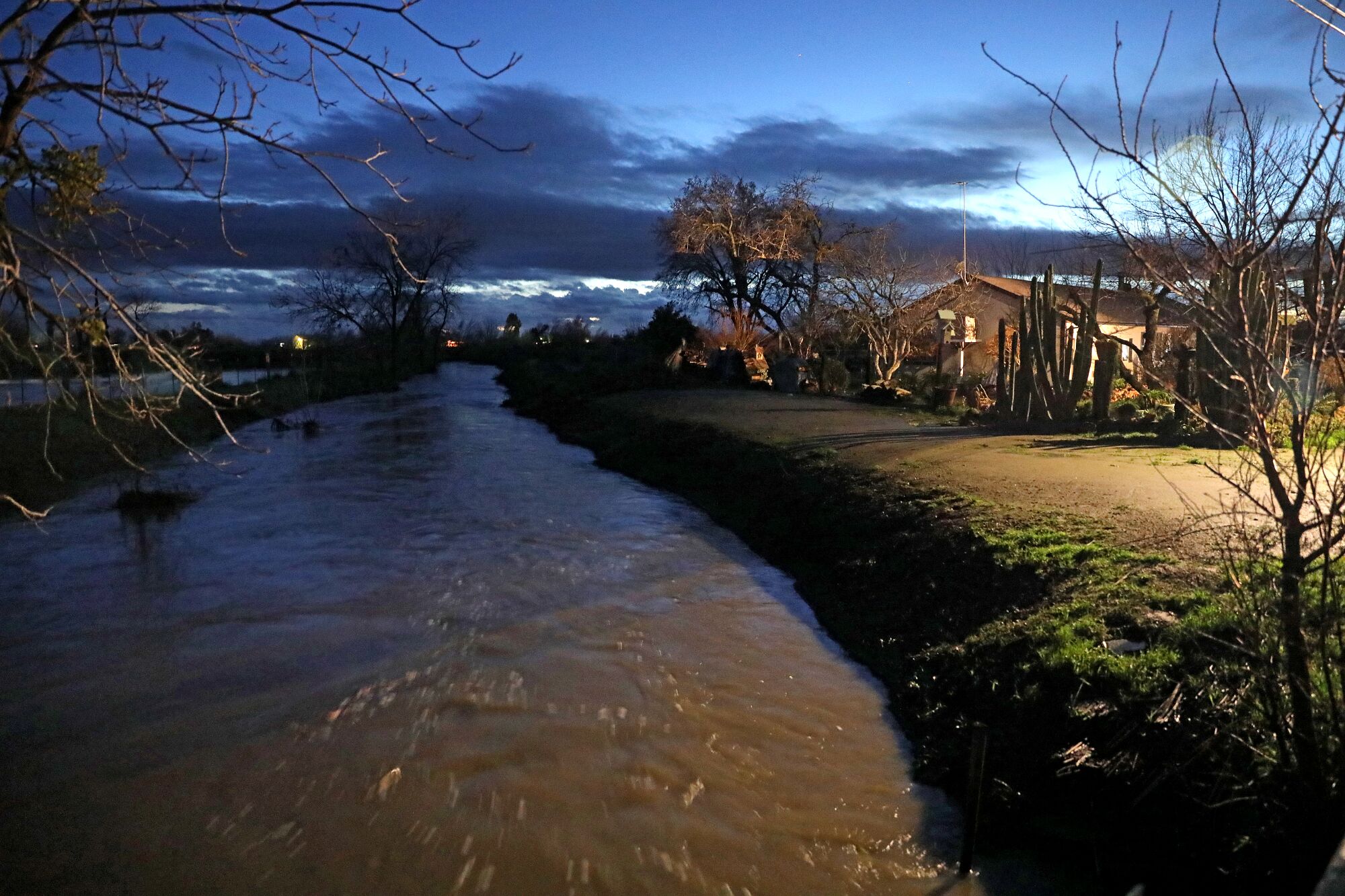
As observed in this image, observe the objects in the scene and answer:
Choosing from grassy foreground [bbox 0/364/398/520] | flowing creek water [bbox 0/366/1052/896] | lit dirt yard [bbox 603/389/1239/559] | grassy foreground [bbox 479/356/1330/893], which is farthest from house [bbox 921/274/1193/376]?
grassy foreground [bbox 0/364/398/520]

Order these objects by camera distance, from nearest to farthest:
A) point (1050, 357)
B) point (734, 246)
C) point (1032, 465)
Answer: point (1032, 465) → point (1050, 357) → point (734, 246)

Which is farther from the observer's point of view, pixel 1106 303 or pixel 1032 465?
pixel 1106 303

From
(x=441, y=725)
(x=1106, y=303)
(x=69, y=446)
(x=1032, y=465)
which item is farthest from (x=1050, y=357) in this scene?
(x=1106, y=303)

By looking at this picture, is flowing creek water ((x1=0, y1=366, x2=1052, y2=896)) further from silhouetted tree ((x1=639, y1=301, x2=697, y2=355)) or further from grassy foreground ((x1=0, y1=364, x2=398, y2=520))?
silhouetted tree ((x1=639, y1=301, x2=697, y2=355))

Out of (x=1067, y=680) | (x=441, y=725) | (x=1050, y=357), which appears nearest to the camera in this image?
(x=1067, y=680)

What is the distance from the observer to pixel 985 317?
38.2 m

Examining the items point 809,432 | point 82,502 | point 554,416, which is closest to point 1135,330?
point 554,416

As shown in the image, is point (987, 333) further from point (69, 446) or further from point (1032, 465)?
point (69, 446)

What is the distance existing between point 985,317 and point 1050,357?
20366 mm

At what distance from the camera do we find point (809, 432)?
19.0 metres

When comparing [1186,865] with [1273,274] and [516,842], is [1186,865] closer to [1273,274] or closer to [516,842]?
[1273,274]

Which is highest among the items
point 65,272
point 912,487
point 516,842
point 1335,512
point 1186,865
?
point 65,272

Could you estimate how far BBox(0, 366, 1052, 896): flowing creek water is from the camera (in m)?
5.63

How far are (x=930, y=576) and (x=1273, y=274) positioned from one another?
5980 millimetres
